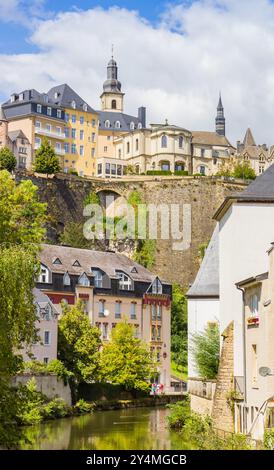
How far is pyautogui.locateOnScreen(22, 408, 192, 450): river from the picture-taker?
37.1 meters

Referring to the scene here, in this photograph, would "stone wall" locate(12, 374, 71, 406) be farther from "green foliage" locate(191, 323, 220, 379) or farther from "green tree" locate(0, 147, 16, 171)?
"green tree" locate(0, 147, 16, 171)

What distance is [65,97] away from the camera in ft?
388

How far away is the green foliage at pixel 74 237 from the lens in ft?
287

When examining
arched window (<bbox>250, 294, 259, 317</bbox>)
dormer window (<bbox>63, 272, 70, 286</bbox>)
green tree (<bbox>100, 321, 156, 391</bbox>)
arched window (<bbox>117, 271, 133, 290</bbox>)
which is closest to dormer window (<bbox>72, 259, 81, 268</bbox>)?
dormer window (<bbox>63, 272, 70, 286</bbox>)

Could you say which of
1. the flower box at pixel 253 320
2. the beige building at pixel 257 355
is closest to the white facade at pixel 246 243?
the beige building at pixel 257 355

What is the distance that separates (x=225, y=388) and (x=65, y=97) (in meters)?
88.7

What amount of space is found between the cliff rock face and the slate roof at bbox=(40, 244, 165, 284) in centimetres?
1787

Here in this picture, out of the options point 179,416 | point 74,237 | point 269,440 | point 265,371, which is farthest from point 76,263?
point 269,440

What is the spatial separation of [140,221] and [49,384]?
157ft

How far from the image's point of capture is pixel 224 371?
33688 mm

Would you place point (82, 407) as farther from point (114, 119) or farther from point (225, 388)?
point (114, 119)

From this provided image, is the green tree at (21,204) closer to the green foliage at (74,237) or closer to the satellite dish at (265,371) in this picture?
the satellite dish at (265,371)

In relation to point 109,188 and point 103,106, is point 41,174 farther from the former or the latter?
point 103,106

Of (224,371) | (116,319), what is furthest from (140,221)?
(224,371)
